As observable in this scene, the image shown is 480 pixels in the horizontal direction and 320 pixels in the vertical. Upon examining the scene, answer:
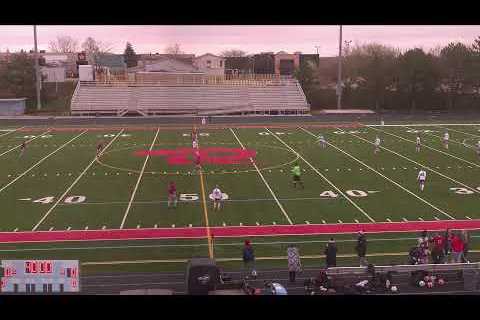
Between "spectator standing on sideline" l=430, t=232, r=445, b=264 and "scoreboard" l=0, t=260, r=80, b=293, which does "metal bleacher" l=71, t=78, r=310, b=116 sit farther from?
"scoreboard" l=0, t=260, r=80, b=293

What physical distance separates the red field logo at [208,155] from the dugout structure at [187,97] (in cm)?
2020

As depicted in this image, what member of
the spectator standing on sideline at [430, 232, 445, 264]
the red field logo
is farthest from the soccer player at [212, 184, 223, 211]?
the red field logo

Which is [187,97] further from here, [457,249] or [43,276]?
[43,276]

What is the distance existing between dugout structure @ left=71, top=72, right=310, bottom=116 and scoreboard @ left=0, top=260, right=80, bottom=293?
38978mm

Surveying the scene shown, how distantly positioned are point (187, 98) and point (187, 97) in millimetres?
186

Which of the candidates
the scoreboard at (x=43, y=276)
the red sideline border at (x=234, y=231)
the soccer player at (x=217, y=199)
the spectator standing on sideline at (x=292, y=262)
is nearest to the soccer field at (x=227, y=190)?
the red sideline border at (x=234, y=231)

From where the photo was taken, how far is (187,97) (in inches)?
1969

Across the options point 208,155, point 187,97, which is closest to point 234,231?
point 208,155

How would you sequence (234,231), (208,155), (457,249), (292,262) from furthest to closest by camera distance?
(208,155) → (234,231) → (457,249) → (292,262)

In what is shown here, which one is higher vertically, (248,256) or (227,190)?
(248,256)

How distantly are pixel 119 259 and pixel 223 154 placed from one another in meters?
14.4

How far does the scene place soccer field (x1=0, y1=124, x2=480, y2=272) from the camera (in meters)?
14.4

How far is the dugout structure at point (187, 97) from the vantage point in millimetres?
48281
